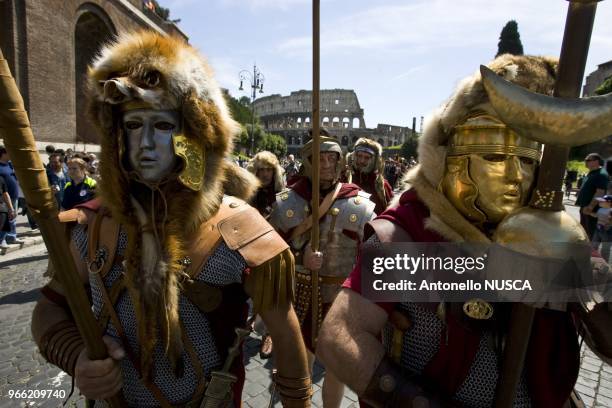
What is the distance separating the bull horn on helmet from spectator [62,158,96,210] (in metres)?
6.01

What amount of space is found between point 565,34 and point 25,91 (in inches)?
788

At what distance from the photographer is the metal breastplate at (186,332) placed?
1527 mm

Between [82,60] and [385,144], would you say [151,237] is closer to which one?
[82,60]

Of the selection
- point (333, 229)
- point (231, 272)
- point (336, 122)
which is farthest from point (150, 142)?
point (336, 122)

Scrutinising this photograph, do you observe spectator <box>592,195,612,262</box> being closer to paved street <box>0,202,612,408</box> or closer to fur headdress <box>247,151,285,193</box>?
paved street <box>0,202,612,408</box>

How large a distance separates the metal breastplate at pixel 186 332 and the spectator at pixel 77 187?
473cm

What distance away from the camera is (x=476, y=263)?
1.34 m

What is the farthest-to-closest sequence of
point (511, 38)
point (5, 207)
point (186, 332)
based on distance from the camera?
point (511, 38)
point (5, 207)
point (186, 332)

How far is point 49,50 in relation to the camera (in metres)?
16.1

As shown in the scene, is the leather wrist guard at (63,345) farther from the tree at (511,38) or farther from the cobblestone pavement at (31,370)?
the tree at (511,38)

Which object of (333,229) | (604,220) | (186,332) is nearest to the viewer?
(186,332)

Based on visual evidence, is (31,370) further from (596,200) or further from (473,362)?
(596,200)

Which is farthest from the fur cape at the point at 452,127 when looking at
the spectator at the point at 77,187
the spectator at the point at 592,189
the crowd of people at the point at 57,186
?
the spectator at the point at 592,189

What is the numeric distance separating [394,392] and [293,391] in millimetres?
593
